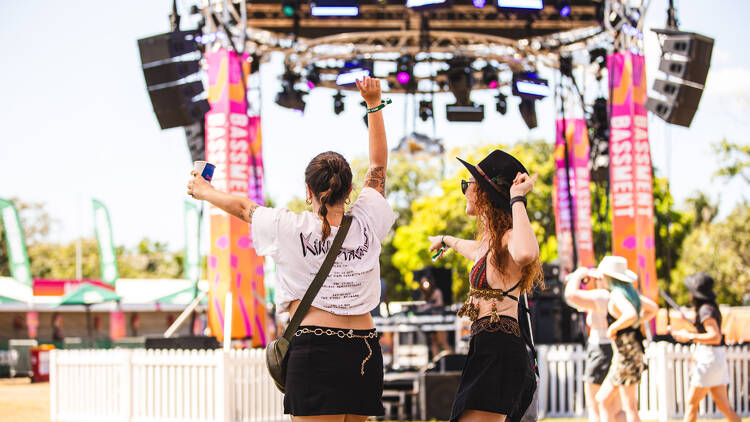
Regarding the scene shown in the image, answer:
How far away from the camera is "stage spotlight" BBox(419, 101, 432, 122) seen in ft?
59.0

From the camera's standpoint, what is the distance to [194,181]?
3.01 meters

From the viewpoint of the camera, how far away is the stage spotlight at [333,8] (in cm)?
1409

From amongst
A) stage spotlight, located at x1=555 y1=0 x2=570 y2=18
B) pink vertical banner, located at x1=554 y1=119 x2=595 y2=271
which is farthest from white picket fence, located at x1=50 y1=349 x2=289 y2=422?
pink vertical banner, located at x1=554 y1=119 x2=595 y2=271

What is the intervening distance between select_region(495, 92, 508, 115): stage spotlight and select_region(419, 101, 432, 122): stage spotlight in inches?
59.1

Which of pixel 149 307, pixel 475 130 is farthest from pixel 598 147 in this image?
pixel 475 130

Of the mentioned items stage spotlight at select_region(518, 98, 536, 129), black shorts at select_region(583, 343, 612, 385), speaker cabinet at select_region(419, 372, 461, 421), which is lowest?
speaker cabinet at select_region(419, 372, 461, 421)

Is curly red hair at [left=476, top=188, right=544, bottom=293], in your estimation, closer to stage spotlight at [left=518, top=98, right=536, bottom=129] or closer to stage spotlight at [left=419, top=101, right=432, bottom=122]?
stage spotlight at [left=518, top=98, right=536, bottom=129]

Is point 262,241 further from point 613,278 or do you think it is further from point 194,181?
point 613,278

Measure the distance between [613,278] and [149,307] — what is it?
92.6ft

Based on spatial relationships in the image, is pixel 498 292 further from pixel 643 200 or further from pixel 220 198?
pixel 643 200

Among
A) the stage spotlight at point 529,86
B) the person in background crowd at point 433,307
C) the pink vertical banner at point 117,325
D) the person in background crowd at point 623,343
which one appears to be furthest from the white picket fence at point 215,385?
the pink vertical banner at point 117,325

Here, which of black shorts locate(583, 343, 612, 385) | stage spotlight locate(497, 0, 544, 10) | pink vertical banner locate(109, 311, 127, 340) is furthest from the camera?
pink vertical banner locate(109, 311, 127, 340)

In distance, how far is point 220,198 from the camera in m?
2.95

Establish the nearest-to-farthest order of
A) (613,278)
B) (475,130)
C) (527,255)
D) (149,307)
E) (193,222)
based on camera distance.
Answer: (527,255), (613,278), (193,222), (149,307), (475,130)
